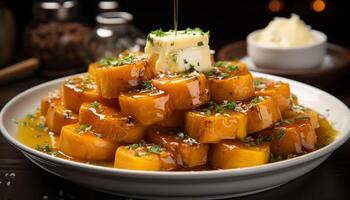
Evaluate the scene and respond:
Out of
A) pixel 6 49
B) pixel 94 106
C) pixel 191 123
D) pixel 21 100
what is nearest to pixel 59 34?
pixel 6 49

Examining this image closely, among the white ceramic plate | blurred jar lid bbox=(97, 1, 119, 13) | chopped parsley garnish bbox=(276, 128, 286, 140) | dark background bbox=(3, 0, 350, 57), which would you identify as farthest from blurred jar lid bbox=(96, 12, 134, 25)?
chopped parsley garnish bbox=(276, 128, 286, 140)

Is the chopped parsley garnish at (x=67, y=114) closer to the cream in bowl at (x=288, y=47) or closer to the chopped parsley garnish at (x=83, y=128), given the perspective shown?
the chopped parsley garnish at (x=83, y=128)

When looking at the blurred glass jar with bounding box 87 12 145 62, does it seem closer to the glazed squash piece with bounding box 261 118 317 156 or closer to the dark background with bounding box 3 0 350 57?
the dark background with bounding box 3 0 350 57

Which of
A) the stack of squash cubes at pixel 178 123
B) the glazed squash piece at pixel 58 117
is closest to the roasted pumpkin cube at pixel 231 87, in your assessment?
the stack of squash cubes at pixel 178 123

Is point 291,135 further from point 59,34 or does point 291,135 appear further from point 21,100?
point 59,34

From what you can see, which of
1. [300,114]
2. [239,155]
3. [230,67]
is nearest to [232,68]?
[230,67]

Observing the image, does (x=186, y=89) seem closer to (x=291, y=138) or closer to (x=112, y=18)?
(x=291, y=138)
